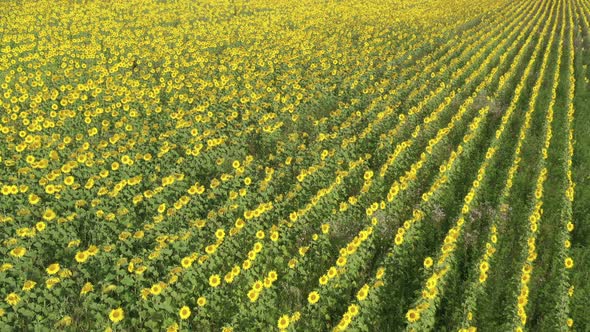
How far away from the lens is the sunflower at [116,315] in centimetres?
454

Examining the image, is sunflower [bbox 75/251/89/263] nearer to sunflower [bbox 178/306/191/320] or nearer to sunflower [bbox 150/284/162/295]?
sunflower [bbox 150/284/162/295]

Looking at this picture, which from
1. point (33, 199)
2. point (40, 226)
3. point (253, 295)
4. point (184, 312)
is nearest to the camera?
point (184, 312)

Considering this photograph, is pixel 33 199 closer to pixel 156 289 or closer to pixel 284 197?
pixel 156 289

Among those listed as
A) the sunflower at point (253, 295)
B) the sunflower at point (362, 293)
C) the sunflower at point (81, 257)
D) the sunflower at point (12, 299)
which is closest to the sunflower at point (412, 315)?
the sunflower at point (362, 293)

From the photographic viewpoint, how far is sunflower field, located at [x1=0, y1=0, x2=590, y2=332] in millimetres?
5094

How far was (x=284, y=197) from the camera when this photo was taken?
7281 mm

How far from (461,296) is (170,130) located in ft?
21.2

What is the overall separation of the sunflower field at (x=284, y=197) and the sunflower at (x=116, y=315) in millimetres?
24

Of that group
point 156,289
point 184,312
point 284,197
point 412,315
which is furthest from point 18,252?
point 412,315

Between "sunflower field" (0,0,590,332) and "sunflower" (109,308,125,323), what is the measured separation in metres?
0.02

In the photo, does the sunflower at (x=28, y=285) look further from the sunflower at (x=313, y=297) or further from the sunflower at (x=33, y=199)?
the sunflower at (x=313, y=297)

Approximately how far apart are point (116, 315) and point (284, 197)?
3.40 m

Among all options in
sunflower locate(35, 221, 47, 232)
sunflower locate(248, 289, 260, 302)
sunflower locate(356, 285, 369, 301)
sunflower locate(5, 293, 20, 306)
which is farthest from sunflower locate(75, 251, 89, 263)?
sunflower locate(356, 285, 369, 301)

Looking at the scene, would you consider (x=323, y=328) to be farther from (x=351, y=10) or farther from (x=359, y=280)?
(x=351, y=10)
